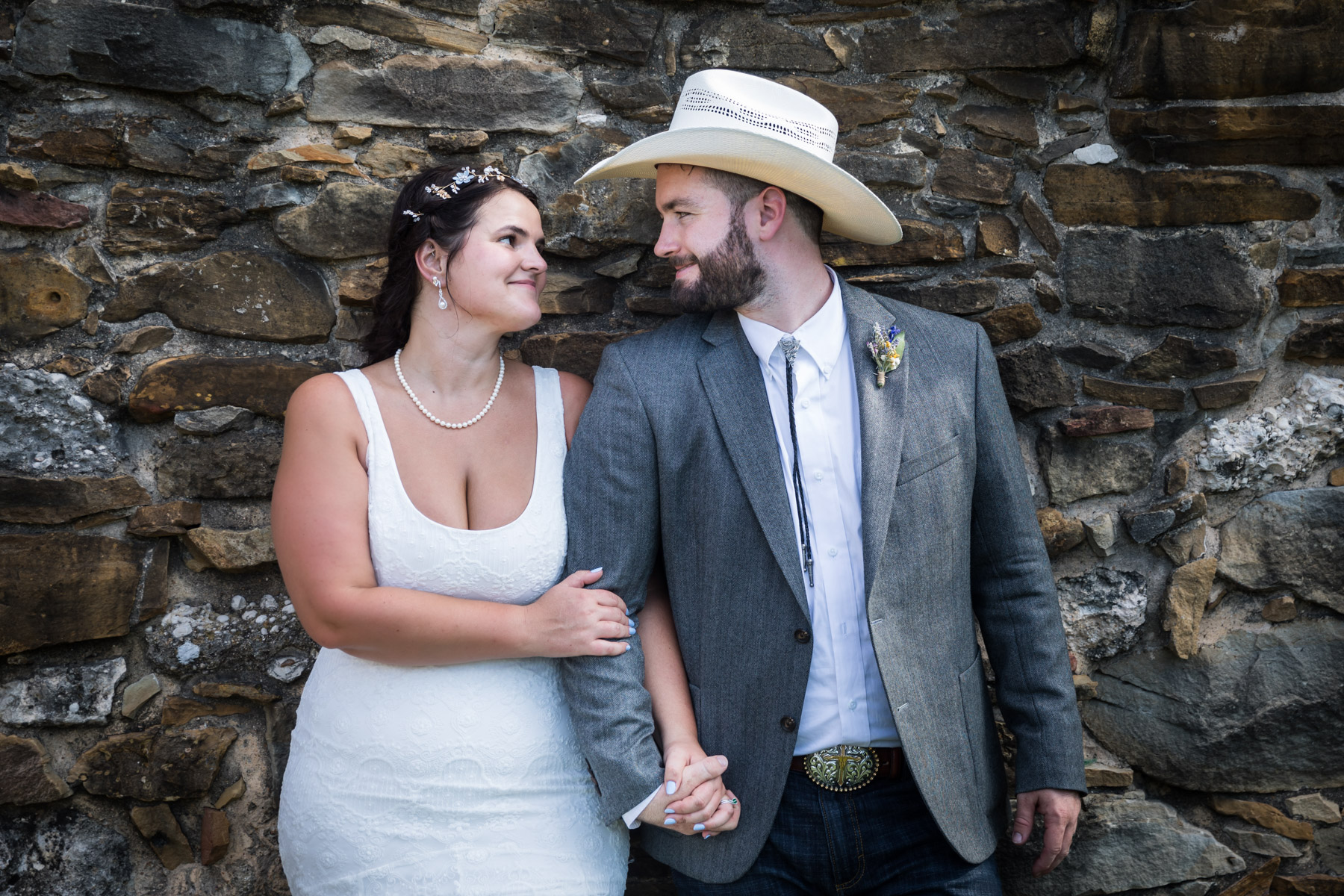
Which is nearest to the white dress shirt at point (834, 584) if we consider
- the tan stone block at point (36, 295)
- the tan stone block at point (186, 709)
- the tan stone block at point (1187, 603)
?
the tan stone block at point (1187, 603)

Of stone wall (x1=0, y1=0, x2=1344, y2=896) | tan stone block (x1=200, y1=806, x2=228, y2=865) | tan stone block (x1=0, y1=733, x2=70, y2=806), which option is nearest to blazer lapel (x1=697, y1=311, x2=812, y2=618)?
stone wall (x1=0, y1=0, x2=1344, y2=896)

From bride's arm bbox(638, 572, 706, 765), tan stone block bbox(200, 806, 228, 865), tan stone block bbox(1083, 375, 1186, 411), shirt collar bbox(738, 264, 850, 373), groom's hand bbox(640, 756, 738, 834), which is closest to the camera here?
groom's hand bbox(640, 756, 738, 834)

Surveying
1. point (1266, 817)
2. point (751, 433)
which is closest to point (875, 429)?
point (751, 433)

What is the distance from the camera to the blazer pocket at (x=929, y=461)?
1886 millimetres

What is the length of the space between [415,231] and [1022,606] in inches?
60.7

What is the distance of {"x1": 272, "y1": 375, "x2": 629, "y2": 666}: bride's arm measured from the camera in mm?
1836

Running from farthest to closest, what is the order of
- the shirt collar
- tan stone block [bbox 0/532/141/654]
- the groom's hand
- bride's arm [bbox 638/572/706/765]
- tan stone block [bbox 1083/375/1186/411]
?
tan stone block [bbox 1083/375/1186/411], tan stone block [bbox 0/532/141/654], the shirt collar, bride's arm [bbox 638/572/706/765], the groom's hand

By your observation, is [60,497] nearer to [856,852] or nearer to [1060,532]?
[856,852]

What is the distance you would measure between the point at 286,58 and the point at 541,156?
644mm

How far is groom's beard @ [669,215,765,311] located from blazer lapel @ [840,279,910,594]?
232mm

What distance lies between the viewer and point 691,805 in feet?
5.81

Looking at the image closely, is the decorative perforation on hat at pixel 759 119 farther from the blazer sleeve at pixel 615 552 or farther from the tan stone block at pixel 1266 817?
the tan stone block at pixel 1266 817

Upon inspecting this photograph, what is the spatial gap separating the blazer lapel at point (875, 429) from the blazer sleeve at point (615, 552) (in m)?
0.43

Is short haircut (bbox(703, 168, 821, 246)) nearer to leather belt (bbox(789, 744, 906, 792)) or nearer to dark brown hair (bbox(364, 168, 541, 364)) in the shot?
dark brown hair (bbox(364, 168, 541, 364))
